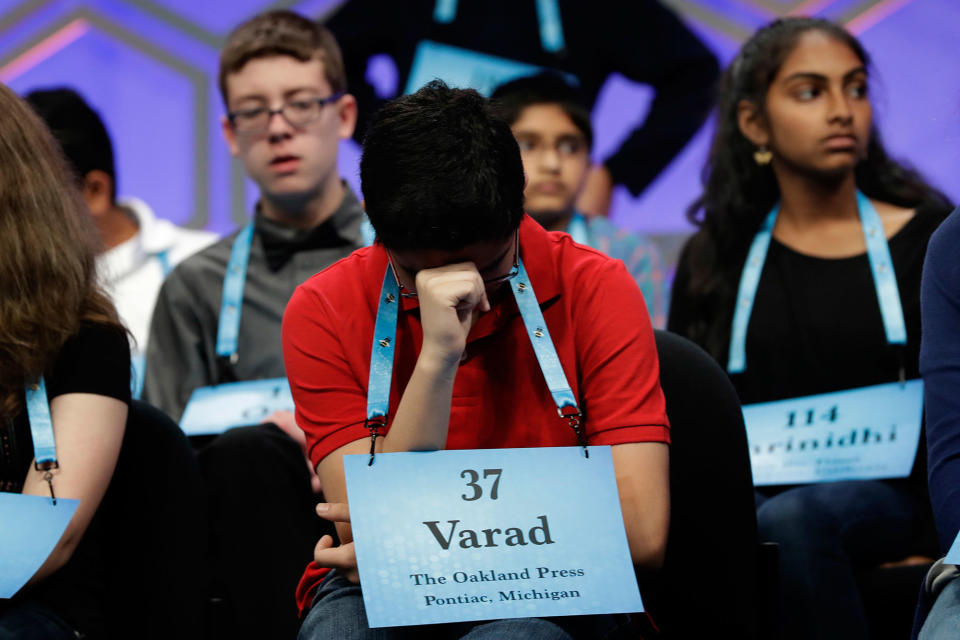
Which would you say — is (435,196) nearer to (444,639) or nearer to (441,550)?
(441,550)

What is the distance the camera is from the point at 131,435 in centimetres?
206

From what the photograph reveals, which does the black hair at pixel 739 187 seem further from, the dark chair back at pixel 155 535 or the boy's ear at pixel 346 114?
the dark chair back at pixel 155 535

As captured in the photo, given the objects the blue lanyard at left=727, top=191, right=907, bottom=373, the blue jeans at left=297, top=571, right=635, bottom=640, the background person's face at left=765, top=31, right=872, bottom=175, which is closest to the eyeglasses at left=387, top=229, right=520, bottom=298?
the blue jeans at left=297, top=571, right=635, bottom=640

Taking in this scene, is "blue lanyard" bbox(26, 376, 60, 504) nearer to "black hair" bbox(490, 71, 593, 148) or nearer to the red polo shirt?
the red polo shirt

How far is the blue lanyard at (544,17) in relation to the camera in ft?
13.5

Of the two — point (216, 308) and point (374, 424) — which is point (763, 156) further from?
point (374, 424)

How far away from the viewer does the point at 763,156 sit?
317cm

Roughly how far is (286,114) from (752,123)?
4.25 feet

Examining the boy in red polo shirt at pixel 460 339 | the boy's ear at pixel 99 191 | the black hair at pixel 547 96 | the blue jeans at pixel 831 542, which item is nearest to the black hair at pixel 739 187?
the black hair at pixel 547 96

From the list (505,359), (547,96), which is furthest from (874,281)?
(505,359)

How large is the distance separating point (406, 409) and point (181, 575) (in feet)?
2.26

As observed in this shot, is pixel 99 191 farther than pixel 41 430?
Yes

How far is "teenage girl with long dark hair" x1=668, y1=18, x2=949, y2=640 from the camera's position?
2459 millimetres

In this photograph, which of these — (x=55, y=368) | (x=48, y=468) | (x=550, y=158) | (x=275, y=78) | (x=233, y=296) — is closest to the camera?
(x=48, y=468)
